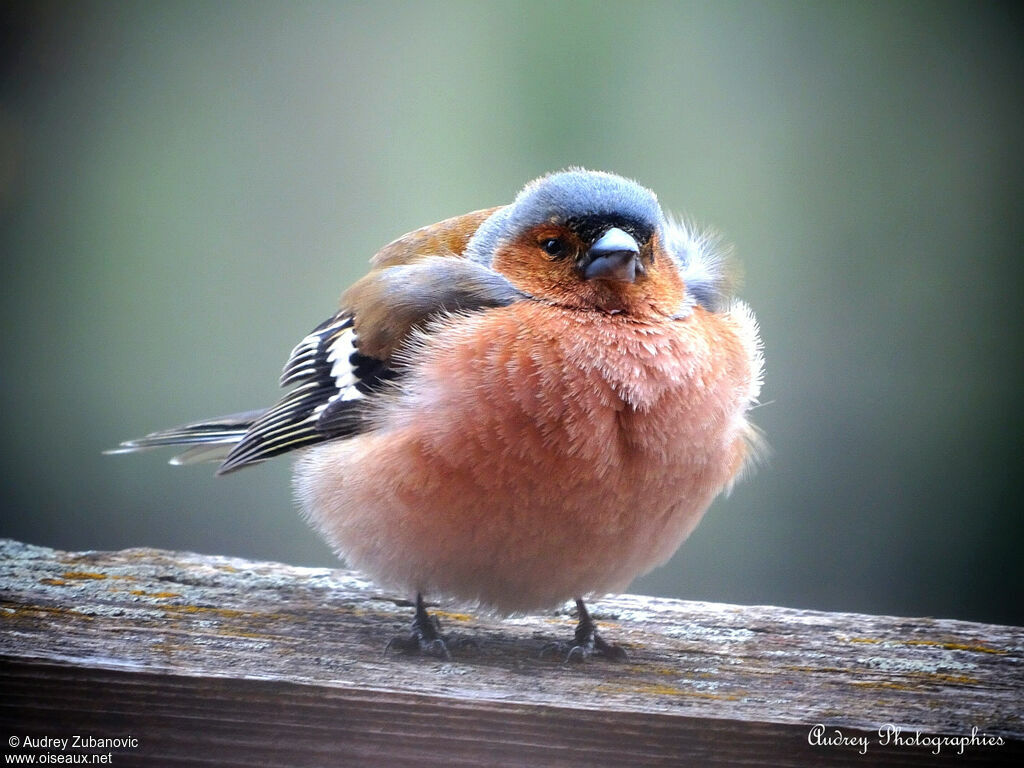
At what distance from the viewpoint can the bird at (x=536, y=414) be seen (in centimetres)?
194

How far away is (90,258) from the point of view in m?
3.01

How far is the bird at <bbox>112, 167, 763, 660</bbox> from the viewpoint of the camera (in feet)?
6.35

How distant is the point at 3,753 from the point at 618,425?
112 centimetres

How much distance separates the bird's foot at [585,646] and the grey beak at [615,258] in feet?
2.14

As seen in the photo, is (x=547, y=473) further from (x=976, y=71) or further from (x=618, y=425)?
(x=976, y=71)

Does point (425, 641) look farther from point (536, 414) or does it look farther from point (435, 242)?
point (435, 242)

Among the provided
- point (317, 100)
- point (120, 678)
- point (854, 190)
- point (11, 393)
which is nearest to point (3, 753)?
point (120, 678)

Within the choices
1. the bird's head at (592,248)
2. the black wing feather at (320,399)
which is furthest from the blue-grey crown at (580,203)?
the black wing feather at (320,399)

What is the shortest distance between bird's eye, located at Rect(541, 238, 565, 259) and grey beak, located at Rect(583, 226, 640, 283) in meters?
0.09

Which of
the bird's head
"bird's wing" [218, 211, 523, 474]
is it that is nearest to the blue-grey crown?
the bird's head

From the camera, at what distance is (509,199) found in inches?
103

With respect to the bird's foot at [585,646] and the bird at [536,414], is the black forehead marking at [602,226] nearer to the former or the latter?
the bird at [536,414]

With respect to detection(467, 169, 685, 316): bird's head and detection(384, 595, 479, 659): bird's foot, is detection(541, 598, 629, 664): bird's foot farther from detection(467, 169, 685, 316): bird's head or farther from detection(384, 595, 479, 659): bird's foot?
detection(467, 169, 685, 316): bird's head

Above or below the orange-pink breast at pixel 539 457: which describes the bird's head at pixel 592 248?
above
